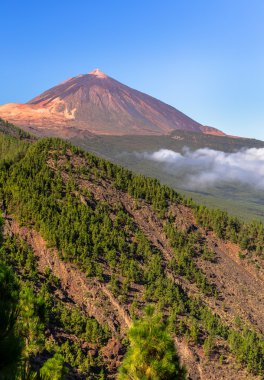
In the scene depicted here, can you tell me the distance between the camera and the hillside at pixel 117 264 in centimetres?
3553

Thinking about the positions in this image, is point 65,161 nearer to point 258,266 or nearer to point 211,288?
point 211,288

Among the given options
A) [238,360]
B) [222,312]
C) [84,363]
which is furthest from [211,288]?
[84,363]

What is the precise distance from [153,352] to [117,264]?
3354cm

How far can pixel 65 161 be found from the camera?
62062mm

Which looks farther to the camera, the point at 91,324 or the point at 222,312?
the point at 222,312

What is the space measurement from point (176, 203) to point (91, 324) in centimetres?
3194

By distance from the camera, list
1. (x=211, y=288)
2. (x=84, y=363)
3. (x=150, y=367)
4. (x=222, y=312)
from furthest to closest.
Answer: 1. (x=211, y=288)
2. (x=222, y=312)
3. (x=84, y=363)
4. (x=150, y=367)

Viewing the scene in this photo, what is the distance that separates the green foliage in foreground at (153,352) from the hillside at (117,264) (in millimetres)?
10259

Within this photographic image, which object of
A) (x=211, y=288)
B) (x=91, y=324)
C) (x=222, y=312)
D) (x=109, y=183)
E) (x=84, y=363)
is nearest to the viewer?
(x=84, y=363)

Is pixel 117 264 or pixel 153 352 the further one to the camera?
pixel 117 264

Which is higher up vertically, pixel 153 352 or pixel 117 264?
pixel 153 352

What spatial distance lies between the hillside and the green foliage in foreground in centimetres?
1026

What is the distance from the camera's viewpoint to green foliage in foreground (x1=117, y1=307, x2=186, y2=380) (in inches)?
486

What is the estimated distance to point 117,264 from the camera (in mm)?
45812
